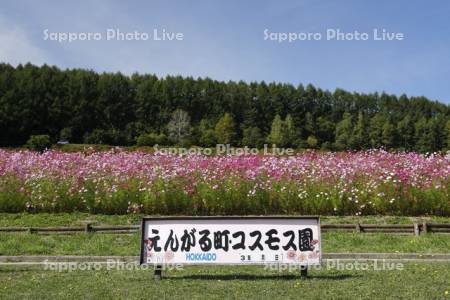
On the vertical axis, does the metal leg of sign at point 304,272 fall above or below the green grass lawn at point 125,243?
below

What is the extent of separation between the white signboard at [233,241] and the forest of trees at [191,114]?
67.5m

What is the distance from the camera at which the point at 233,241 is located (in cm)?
939

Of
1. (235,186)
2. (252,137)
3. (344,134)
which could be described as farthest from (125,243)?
(344,134)

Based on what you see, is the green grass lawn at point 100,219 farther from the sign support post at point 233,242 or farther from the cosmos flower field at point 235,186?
the sign support post at point 233,242

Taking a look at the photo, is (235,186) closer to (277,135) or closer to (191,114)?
(277,135)

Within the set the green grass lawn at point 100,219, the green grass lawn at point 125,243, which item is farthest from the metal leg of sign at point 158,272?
the green grass lawn at point 100,219

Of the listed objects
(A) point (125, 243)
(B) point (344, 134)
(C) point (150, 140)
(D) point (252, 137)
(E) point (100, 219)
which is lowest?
(A) point (125, 243)

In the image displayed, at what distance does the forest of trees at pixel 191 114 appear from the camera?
79375 millimetres

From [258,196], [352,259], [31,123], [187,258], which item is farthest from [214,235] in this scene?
[31,123]

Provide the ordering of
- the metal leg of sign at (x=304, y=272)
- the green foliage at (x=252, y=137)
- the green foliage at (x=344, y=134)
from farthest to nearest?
the green foliage at (x=252, y=137) < the green foliage at (x=344, y=134) < the metal leg of sign at (x=304, y=272)

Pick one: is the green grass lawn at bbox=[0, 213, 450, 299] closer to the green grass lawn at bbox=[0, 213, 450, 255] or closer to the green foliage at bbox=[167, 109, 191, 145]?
the green grass lawn at bbox=[0, 213, 450, 255]

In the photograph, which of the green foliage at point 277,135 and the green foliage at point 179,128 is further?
the green foliage at point 277,135

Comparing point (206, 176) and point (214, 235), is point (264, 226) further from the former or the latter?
point (206, 176)

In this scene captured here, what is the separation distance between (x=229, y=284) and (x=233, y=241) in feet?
2.83
